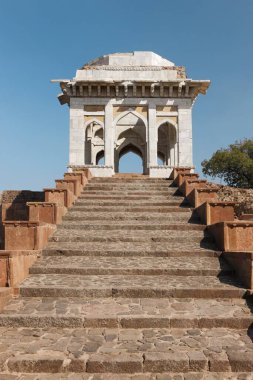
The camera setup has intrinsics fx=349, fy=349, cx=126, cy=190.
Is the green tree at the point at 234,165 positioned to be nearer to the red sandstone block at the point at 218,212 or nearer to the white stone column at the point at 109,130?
the white stone column at the point at 109,130

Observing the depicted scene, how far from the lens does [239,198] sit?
14586 millimetres

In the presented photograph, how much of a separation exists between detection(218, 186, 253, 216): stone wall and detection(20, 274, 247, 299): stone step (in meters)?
8.18

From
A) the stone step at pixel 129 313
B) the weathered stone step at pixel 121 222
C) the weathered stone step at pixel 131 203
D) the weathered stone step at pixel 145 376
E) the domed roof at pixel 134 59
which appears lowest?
the weathered stone step at pixel 145 376

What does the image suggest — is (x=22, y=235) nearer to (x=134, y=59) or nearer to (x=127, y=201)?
(x=127, y=201)

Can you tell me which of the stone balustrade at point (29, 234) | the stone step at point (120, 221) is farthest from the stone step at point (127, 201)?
the stone step at point (120, 221)

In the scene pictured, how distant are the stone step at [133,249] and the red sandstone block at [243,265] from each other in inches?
25.2

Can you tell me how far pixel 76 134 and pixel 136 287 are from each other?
1224 cm

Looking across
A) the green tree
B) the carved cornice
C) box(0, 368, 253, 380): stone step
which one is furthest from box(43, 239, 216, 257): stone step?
the green tree

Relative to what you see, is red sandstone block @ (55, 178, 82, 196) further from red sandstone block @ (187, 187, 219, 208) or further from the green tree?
the green tree

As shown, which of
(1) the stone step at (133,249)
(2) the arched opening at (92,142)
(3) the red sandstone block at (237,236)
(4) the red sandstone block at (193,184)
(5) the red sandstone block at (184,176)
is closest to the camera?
(3) the red sandstone block at (237,236)

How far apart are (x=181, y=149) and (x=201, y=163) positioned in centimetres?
2386

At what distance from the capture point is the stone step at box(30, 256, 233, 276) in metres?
6.10

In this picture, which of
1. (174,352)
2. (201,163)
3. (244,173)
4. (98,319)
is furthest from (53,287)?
(201,163)

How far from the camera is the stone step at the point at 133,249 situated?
270 inches
